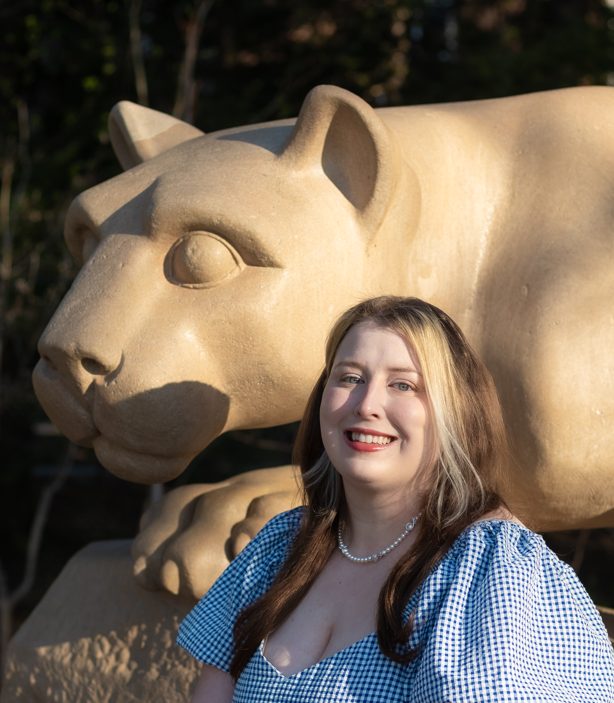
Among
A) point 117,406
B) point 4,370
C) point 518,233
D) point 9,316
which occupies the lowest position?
point 4,370

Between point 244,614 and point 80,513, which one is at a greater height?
point 244,614

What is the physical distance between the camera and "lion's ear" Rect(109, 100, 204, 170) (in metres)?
1.89

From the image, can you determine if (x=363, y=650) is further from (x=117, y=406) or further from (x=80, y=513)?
(x=80, y=513)

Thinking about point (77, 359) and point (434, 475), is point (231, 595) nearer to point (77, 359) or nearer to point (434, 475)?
point (434, 475)

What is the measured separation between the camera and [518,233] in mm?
1706

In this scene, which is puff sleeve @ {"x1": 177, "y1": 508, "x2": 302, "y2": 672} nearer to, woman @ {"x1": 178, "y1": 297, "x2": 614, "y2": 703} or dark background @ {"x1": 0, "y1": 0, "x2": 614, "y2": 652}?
woman @ {"x1": 178, "y1": 297, "x2": 614, "y2": 703}

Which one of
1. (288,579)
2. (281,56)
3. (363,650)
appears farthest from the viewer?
(281,56)

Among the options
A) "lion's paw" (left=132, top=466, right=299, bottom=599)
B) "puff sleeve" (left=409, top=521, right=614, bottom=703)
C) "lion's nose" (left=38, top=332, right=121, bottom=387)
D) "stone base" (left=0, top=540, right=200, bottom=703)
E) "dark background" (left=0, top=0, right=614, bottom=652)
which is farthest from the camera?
"dark background" (left=0, top=0, right=614, bottom=652)

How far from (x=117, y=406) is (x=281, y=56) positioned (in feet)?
12.7

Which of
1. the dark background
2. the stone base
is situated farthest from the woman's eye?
the dark background

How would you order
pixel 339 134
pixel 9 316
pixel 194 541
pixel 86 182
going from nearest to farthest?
pixel 339 134, pixel 194 541, pixel 9 316, pixel 86 182

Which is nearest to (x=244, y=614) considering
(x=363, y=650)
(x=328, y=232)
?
(x=363, y=650)

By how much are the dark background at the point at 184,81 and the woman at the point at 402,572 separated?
266cm

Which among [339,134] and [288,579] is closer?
[288,579]
